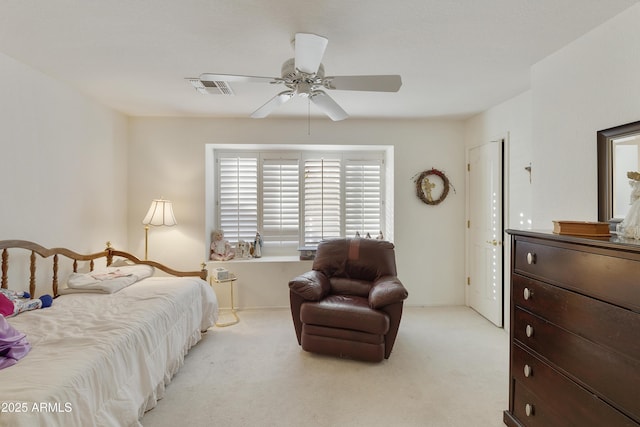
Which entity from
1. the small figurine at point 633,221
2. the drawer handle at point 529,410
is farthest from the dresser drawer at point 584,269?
the drawer handle at point 529,410

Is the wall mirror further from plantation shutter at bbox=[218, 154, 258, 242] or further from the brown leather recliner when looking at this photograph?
plantation shutter at bbox=[218, 154, 258, 242]

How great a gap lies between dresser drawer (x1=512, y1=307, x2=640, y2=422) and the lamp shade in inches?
147

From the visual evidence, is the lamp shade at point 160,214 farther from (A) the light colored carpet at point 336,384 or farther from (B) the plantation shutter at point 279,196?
(A) the light colored carpet at point 336,384

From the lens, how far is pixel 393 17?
1.87m

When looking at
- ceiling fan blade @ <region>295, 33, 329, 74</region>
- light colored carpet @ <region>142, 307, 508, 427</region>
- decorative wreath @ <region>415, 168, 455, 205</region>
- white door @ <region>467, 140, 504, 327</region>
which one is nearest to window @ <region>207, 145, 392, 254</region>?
decorative wreath @ <region>415, 168, 455, 205</region>

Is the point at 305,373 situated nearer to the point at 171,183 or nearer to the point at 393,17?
the point at 393,17

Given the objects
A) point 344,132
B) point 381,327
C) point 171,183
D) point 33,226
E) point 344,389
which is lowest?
point 344,389

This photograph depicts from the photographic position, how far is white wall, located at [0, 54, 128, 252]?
7.97 ft

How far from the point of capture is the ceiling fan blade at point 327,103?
2212 mm

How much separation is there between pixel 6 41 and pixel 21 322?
6.47 ft

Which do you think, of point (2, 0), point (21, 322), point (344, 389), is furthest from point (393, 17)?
point (21, 322)

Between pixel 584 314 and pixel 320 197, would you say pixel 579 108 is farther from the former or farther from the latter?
pixel 320 197

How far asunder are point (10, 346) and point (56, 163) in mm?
1949

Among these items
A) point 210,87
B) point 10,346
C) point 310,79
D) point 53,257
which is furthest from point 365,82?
point 53,257
